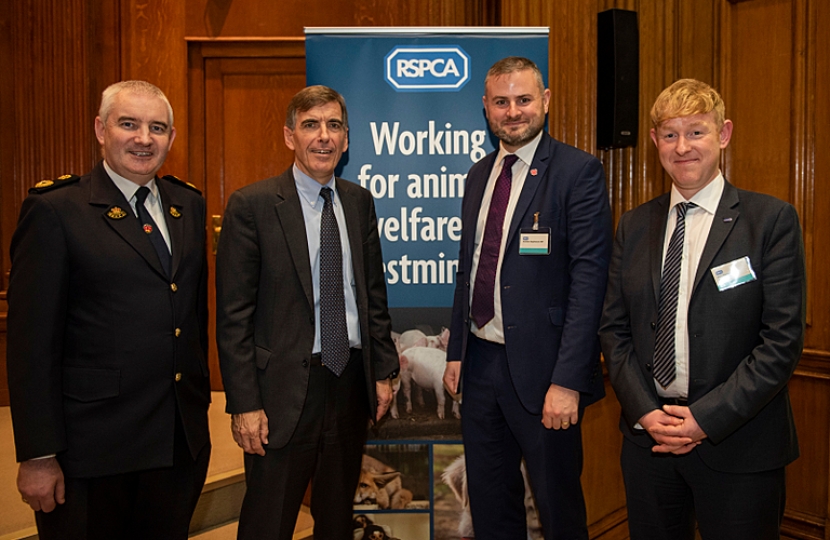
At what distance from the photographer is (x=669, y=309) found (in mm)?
1666

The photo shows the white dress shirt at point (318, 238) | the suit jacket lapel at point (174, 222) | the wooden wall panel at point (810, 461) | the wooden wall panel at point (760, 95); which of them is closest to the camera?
the suit jacket lapel at point (174, 222)

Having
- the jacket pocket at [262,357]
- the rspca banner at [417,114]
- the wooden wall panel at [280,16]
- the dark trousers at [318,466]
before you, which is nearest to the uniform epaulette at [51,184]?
the jacket pocket at [262,357]

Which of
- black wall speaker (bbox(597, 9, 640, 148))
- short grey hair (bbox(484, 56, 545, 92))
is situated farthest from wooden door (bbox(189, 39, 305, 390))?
short grey hair (bbox(484, 56, 545, 92))

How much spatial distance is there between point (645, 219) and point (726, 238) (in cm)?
26

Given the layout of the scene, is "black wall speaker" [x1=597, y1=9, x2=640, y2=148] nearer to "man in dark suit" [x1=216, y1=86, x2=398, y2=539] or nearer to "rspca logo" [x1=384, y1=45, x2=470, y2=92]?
"rspca logo" [x1=384, y1=45, x2=470, y2=92]

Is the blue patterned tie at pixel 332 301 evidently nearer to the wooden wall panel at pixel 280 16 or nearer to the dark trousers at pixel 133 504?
the dark trousers at pixel 133 504

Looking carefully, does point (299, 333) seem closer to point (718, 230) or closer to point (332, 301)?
point (332, 301)

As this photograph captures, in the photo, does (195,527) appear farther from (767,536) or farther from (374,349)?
(767,536)

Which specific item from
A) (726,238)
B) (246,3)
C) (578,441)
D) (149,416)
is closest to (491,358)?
(578,441)

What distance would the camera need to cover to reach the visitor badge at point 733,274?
1562mm

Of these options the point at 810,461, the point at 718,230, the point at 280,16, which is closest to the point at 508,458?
the point at 718,230

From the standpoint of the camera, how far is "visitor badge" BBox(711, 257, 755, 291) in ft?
5.12

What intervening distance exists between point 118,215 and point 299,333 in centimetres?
63

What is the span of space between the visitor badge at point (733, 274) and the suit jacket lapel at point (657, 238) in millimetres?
161
